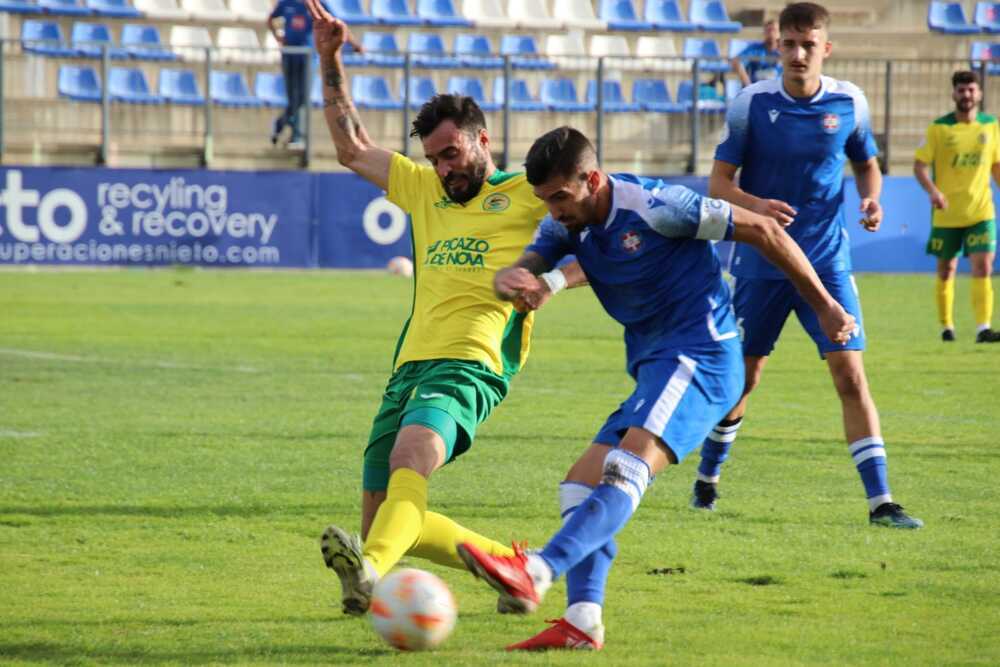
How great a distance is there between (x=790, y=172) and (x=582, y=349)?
7.43 m

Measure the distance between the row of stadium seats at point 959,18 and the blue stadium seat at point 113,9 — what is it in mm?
14212

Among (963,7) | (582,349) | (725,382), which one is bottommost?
(582,349)

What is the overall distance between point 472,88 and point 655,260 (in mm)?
20637

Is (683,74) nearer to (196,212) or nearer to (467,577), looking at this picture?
(196,212)

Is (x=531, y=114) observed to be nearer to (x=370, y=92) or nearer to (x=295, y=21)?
(x=370, y=92)

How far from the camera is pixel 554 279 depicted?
16.5ft

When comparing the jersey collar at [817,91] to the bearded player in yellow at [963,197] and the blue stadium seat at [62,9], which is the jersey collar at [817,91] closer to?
the bearded player in yellow at [963,197]

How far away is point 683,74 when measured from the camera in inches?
966

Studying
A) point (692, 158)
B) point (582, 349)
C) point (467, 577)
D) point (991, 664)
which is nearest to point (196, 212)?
point (692, 158)

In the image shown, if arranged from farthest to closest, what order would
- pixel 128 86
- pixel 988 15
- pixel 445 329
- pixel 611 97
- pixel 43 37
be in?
pixel 988 15 < pixel 43 37 < pixel 611 97 < pixel 128 86 < pixel 445 329

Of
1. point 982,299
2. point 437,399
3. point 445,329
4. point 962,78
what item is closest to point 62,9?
point 962,78

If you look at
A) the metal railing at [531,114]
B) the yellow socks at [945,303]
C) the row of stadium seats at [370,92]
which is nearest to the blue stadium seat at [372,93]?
the row of stadium seats at [370,92]

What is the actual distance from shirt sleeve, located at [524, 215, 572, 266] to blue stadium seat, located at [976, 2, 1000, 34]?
26155 mm

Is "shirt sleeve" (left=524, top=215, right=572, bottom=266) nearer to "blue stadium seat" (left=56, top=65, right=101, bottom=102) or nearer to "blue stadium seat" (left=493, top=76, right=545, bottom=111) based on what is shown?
"blue stadium seat" (left=493, top=76, right=545, bottom=111)
